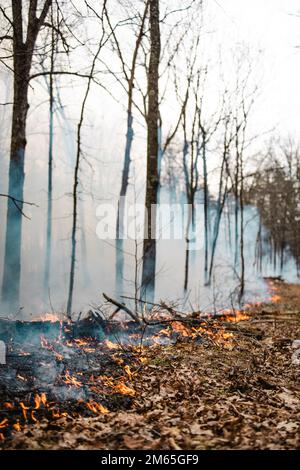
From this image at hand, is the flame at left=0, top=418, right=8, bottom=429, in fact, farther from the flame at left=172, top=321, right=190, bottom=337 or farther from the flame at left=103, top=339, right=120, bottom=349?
the flame at left=172, top=321, right=190, bottom=337

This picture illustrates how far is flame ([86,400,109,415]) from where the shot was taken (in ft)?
13.8

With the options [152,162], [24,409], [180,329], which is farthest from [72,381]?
[152,162]

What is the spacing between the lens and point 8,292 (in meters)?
9.80

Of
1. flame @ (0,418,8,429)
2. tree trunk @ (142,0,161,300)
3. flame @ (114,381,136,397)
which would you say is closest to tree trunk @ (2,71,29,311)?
tree trunk @ (142,0,161,300)

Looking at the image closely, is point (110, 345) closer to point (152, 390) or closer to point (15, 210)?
point (152, 390)

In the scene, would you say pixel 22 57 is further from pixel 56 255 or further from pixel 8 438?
pixel 56 255

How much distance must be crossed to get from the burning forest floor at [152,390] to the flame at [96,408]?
0.04 ft

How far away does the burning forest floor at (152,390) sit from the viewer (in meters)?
3.59

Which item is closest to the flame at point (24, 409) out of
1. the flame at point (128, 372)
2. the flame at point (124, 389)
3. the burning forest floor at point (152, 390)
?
the burning forest floor at point (152, 390)

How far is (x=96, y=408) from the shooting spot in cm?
428

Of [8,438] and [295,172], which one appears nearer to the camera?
[8,438]

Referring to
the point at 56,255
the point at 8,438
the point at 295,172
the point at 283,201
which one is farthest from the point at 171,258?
the point at 8,438
